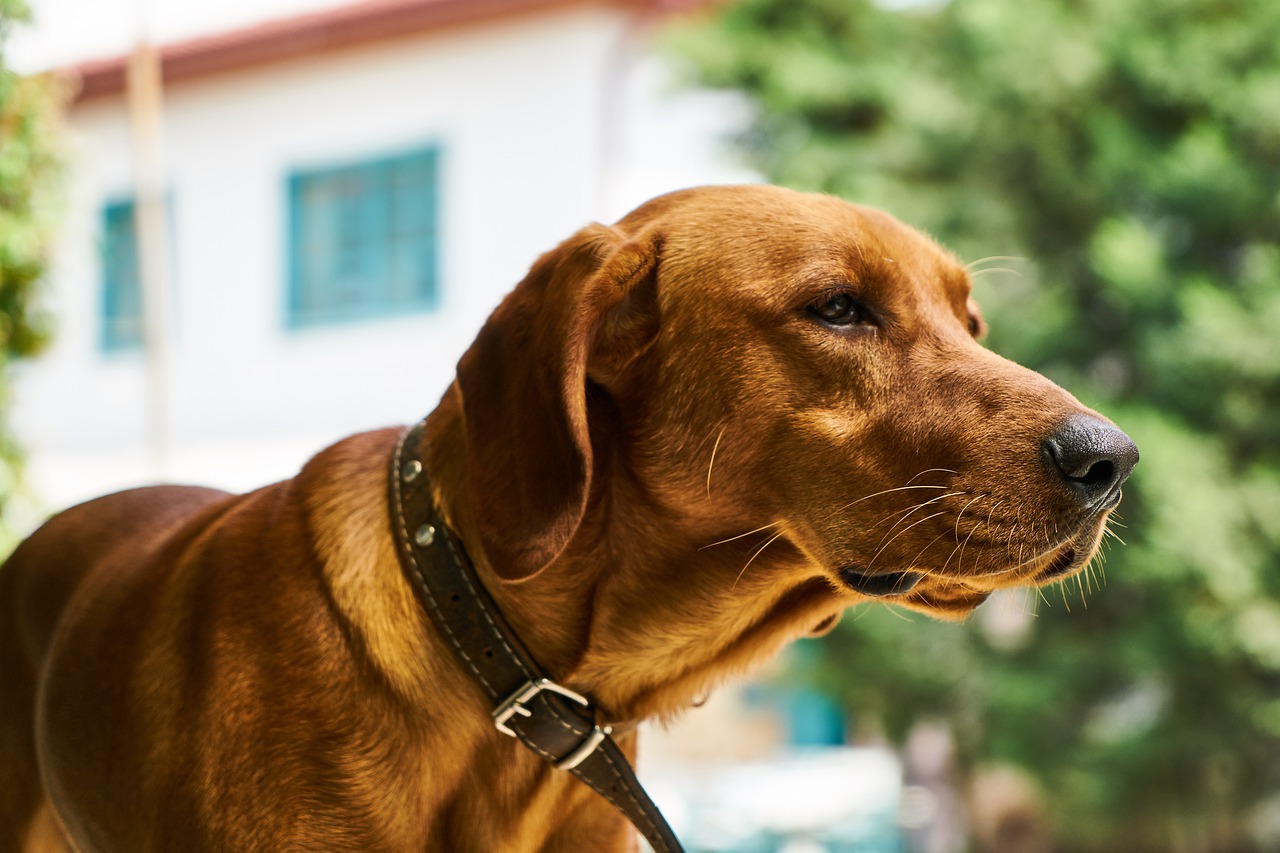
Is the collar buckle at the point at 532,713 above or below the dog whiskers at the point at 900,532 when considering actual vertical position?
below

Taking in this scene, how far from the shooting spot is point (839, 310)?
1.58 m

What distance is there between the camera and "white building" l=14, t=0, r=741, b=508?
272 inches

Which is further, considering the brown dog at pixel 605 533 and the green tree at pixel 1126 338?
the green tree at pixel 1126 338

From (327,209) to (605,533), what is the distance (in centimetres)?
631

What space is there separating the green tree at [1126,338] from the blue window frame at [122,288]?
141 inches

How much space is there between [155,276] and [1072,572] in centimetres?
525

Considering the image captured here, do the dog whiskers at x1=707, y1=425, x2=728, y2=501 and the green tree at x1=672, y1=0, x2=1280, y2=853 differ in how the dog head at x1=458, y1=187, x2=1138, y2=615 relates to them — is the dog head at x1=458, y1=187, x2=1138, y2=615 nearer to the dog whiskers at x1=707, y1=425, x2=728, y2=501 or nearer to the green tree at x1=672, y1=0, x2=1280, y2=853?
the dog whiskers at x1=707, y1=425, x2=728, y2=501

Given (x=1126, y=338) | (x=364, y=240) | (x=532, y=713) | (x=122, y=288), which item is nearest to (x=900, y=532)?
(x=532, y=713)

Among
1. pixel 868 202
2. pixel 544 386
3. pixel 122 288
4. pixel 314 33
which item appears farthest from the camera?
pixel 122 288

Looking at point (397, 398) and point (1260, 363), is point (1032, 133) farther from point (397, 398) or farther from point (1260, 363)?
point (397, 398)

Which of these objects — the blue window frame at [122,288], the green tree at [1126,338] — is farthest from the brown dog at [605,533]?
the blue window frame at [122,288]

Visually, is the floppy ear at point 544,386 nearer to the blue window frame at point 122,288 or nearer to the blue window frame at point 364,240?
the blue window frame at point 364,240

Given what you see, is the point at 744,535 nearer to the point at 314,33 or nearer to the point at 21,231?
the point at 21,231

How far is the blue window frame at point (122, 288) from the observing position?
7680 mm
